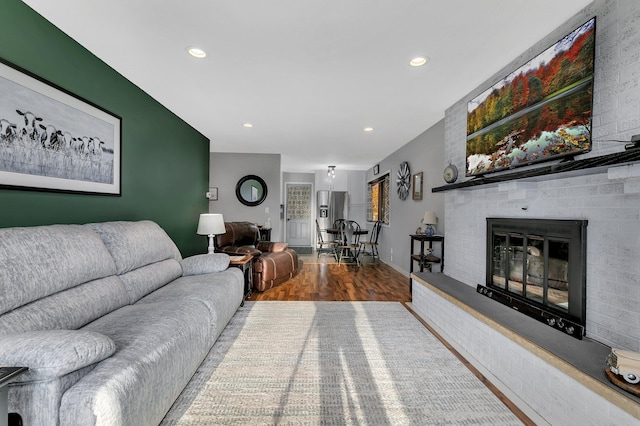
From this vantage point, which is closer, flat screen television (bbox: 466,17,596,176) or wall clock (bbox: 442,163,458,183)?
flat screen television (bbox: 466,17,596,176)

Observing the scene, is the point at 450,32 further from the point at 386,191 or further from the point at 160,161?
the point at 386,191

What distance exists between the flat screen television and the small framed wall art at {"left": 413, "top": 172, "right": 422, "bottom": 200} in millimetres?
1612

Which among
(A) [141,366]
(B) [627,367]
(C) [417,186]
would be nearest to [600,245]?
(B) [627,367]

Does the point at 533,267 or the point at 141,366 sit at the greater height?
the point at 533,267

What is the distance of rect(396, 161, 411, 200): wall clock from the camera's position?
4.83 m

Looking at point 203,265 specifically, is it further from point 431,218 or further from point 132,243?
point 431,218

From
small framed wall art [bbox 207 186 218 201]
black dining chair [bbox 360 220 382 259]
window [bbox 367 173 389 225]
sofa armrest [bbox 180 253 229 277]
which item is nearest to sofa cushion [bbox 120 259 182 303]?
sofa armrest [bbox 180 253 229 277]

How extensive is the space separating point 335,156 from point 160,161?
3781mm

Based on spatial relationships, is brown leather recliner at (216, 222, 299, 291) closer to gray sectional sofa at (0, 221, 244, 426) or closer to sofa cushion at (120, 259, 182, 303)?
sofa cushion at (120, 259, 182, 303)

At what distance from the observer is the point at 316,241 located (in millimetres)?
8680

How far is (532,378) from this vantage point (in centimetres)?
154

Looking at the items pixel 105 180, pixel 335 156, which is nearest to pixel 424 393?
pixel 105 180

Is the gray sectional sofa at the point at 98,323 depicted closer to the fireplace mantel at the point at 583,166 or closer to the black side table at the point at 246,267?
the black side table at the point at 246,267

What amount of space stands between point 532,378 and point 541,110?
1.75 meters
